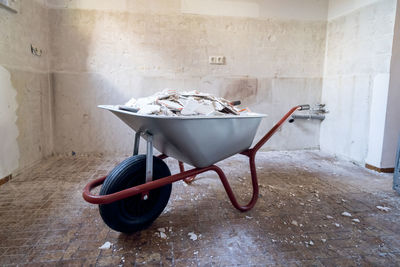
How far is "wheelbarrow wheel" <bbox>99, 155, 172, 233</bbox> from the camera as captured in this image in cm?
132

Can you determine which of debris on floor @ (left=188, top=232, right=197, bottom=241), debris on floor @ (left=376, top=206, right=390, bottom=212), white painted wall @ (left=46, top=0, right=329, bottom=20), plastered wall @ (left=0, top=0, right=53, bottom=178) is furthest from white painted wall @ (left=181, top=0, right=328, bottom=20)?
debris on floor @ (left=188, top=232, right=197, bottom=241)

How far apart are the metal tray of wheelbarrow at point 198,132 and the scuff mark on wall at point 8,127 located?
4.98 feet

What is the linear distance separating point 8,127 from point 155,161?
172 centimetres

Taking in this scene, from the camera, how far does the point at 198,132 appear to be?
4.30 ft

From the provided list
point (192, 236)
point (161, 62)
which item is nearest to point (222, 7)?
point (161, 62)

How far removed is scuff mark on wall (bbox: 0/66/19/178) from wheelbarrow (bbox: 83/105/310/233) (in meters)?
1.45

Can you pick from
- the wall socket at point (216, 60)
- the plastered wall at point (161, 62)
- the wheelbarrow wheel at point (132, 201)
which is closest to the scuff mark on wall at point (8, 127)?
the plastered wall at point (161, 62)

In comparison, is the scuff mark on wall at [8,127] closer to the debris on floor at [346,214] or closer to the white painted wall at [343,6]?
the debris on floor at [346,214]

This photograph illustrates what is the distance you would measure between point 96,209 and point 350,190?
212 centimetres

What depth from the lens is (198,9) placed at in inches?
123

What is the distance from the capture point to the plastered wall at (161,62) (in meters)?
3.00

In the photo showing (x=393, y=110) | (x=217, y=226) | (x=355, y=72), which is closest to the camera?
(x=217, y=226)

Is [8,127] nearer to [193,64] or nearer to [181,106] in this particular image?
[181,106]

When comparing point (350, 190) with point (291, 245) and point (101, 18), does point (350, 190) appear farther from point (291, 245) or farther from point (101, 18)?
point (101, 18)
